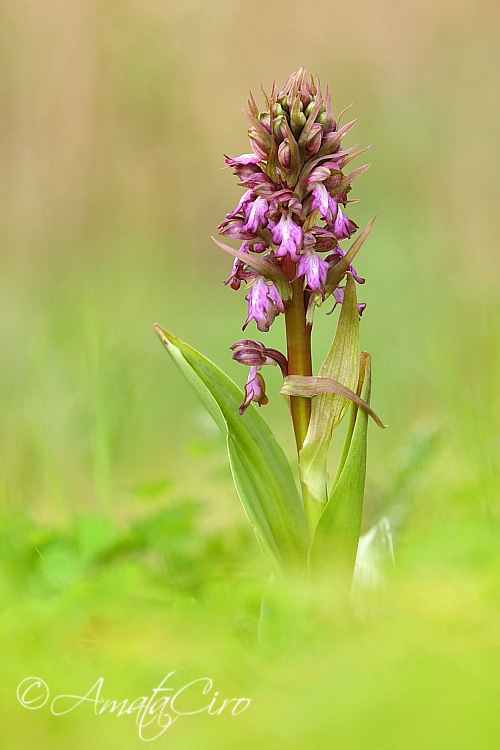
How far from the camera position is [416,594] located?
98 centimetres

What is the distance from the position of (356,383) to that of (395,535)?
27.4 inches

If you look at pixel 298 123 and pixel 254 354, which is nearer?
pixel 298 123

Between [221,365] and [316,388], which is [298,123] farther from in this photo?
[221,365]

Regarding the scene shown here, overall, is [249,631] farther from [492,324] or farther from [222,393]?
[492,324]

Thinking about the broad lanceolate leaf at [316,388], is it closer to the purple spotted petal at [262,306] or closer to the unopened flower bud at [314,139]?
the purple spotted petal at [262,306]

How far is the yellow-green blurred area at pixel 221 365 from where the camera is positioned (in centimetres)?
82

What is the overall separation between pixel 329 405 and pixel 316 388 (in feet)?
0.23

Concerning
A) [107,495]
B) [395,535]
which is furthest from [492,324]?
[107,495]

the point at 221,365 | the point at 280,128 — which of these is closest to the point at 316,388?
the point at 280,128

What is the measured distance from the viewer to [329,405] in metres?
1.64

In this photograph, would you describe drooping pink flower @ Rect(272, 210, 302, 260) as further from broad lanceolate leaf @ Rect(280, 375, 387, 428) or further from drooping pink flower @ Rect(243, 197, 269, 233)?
broad lanceolate leaf @ Rect(280, 375, 387, 428)

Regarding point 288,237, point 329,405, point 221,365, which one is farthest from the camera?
point 221,365

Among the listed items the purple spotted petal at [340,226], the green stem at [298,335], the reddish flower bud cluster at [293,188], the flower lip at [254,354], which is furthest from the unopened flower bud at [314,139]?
the flower lip at [254,354]

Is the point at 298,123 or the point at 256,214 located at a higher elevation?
the point at 298,123
